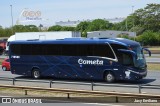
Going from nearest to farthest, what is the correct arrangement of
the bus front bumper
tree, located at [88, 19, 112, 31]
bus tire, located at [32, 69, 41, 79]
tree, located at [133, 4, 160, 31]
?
the bus front bumper < bus tire, located at [32, 69, 41, 79] < tree, located at [133, 4, 160, 31] < tree, located at [88, 19, 112, 31]

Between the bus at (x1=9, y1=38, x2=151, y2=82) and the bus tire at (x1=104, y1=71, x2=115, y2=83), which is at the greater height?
the bus at (x1=9, y1=38, x2=151, y2=82)

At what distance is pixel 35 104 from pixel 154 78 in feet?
45.1

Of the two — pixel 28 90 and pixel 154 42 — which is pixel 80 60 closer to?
pixel 28 90

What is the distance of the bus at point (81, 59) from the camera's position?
24219 mm

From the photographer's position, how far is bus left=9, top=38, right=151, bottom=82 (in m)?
24.2

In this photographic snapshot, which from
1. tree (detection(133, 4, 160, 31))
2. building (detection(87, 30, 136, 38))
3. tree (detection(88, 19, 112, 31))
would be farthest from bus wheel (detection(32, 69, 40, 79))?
tree (detection(88, 19, 112, 31))

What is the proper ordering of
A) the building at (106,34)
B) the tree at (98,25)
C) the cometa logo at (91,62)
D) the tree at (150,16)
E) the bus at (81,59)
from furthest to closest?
1. the tree at (98,25)
2. the tree at (150,16)
3. the building at (106,34)
4. the cometa logo at (91,62)
5. the bus at (81,59)

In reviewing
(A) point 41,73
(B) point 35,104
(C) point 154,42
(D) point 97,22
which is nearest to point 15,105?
(B) point 35,104

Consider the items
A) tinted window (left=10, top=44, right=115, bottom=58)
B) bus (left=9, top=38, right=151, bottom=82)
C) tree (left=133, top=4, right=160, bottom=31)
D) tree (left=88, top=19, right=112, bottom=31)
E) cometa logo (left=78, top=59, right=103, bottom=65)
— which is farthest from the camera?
tree (left=88, top=19, right=112, bottom=31)

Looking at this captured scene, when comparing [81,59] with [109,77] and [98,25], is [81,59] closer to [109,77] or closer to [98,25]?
[109,77]

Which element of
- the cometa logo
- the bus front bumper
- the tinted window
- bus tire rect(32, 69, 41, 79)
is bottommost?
bus tire rect(32, 69, 41, 79)

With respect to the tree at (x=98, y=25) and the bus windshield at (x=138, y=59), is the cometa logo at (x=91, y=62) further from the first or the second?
the tree at (x=98, y=25)

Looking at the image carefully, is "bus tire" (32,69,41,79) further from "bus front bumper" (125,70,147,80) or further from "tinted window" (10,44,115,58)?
"bus front bumper" (125,70,147,80)

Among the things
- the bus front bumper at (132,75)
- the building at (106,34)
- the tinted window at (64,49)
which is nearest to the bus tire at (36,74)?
the tinted window at (64,49)
